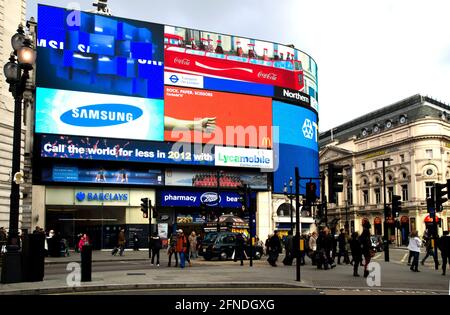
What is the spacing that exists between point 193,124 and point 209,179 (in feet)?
20.1

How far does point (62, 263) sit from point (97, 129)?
934 inches

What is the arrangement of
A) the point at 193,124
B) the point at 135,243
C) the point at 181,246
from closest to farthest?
the point at 181,246 < the point at 135,243 < the point at 193,124

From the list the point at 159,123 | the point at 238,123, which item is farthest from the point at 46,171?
the point at 238,123

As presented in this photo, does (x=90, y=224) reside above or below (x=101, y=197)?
below

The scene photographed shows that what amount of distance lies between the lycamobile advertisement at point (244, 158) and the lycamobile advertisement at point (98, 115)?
711 cm

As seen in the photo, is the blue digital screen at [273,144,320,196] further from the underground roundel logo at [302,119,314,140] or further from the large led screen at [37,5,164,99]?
the large led screen at [37,5,164,99]

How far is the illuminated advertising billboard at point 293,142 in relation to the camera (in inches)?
2469

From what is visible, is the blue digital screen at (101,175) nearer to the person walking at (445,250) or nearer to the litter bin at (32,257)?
the litter bin at (32,257)

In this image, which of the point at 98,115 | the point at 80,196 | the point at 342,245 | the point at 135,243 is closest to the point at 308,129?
the point at 98,115

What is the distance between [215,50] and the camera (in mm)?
59969

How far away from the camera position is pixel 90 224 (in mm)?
52844

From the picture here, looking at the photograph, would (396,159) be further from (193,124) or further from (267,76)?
(193,124)

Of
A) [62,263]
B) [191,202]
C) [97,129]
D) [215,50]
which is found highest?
[215,50]
